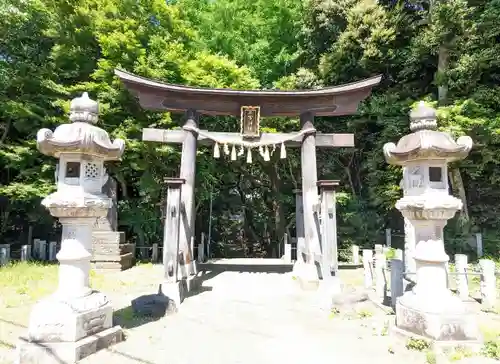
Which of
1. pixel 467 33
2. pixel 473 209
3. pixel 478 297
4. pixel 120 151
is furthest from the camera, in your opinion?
pixel 473 209

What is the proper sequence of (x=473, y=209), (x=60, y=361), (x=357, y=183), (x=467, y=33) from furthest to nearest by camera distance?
1. (x=357, y=183)
2. (x=473, y=209)
3. (x=467, y=33)
4. (x=60, y=361)

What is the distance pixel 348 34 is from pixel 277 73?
4158 mm

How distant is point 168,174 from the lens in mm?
13969

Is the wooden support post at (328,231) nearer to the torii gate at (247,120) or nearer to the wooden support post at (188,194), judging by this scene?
the torii gate at (247,120)

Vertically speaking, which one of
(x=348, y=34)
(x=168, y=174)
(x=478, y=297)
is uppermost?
(x=348, y=34)

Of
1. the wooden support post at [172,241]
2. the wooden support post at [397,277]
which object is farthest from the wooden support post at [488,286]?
the wooden support post at [172,241]

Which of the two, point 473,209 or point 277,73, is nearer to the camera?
point 473,209

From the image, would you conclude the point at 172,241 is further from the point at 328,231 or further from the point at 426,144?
the point at 426,144

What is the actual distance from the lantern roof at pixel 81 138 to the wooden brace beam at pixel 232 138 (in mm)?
3993

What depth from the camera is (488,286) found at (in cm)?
679

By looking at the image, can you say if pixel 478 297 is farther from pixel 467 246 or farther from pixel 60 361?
pixel 60 361

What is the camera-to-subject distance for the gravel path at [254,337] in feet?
14.5

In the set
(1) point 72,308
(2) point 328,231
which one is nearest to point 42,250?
(1) point 72,308

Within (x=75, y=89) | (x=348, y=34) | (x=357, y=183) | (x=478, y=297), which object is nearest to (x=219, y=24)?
(x=348, y=34)
